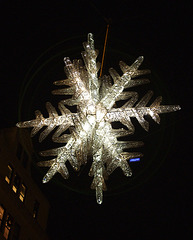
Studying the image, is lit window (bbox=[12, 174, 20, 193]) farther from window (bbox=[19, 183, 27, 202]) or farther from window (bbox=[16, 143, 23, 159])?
window (bbox=[16, 143, 23, 159])

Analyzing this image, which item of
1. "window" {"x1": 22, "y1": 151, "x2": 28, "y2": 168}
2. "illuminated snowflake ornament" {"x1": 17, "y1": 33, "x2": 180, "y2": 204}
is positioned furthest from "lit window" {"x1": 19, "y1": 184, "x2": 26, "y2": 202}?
"illuminated snowflake ornament" {"x1": 17, "y1": 33, "x2": 180, "y2": 204}

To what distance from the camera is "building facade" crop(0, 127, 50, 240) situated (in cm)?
1731

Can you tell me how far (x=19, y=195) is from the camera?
19141 mm

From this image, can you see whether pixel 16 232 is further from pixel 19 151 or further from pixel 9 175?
pixel 19 151

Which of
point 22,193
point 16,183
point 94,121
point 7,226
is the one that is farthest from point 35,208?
point 94,121

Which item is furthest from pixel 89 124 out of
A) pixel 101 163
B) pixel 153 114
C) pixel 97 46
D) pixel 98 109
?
→ pixel 97 46

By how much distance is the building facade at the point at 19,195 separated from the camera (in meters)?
17.3

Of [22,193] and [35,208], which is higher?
[22,193]

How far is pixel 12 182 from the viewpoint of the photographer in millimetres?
18516

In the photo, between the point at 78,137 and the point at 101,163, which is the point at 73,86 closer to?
the point at 78,137

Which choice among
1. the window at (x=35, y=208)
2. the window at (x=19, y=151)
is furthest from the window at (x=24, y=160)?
the window at (x=35, y=208)

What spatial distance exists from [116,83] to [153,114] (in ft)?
2.50

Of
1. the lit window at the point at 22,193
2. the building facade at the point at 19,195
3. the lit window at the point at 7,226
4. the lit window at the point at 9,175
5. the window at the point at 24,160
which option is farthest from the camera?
the window at the point at 24,160

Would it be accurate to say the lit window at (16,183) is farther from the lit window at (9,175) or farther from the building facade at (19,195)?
the lit window at (9,175)
